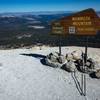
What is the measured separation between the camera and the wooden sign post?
→ 1728cm

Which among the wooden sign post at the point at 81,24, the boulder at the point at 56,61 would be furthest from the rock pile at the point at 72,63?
the wooden sign post at the point at 81,24

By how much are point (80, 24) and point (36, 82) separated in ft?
17.6

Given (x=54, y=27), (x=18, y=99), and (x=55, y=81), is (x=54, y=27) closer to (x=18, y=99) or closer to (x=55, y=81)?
(x=55, y=81)

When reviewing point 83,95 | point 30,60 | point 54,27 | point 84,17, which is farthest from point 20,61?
point 83,95

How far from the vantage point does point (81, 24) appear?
17.7 meters

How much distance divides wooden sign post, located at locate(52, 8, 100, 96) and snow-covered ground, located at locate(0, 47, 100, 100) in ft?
6.12

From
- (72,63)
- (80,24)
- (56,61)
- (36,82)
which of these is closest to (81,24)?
(80,24)

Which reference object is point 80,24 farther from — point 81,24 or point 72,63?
point 72,63

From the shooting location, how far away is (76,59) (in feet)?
60.4

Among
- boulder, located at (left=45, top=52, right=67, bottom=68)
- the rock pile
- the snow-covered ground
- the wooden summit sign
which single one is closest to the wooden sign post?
the wooden summit sign

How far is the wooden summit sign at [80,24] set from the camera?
56.7ft

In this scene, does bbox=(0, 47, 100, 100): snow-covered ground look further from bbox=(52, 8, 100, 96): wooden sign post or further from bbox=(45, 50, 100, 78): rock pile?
bbox=(52, 8, 100, 96): wooden sign post

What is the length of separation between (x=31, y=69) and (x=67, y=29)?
385cm

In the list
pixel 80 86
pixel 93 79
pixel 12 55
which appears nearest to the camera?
pixel 80 86
